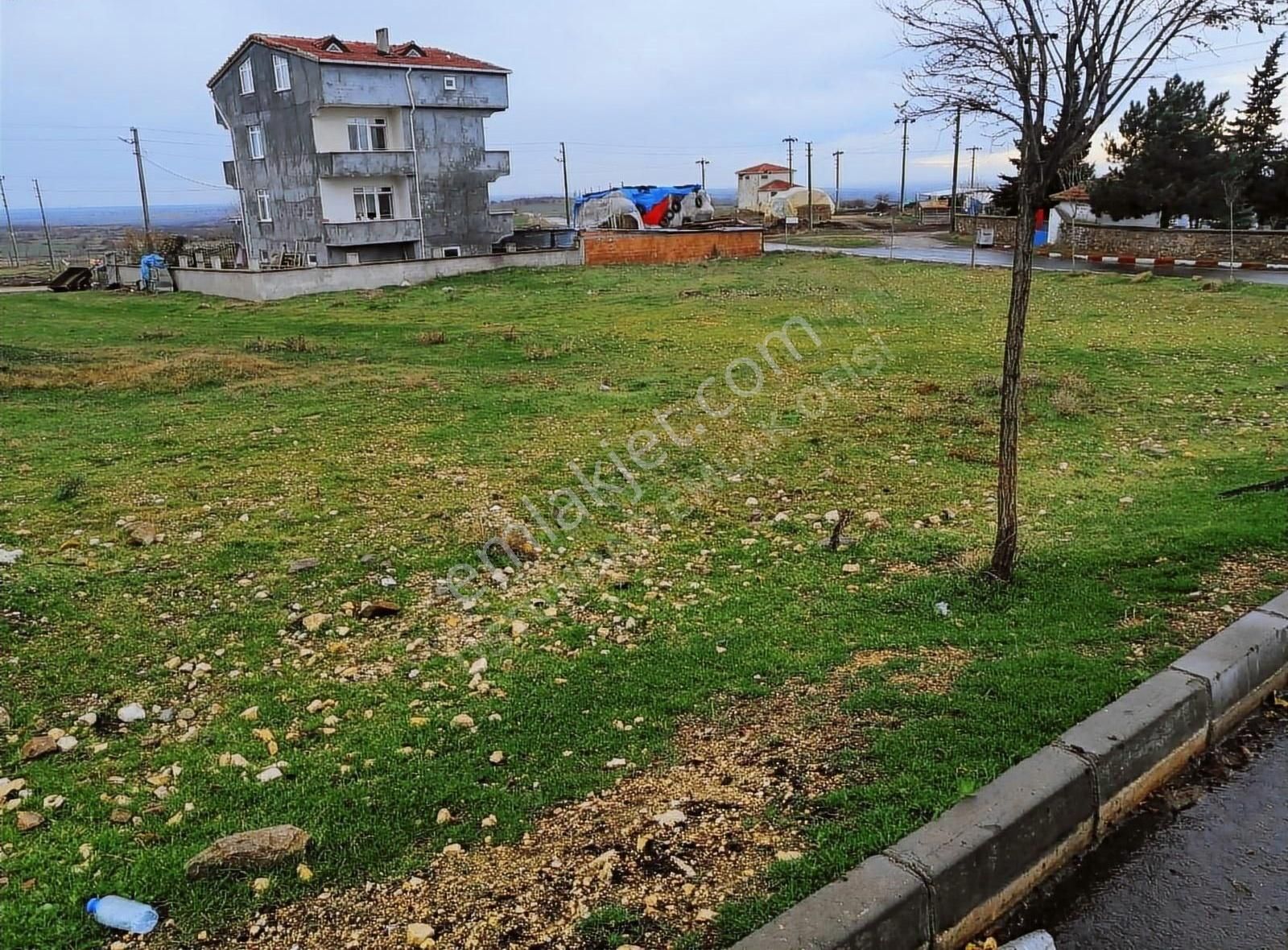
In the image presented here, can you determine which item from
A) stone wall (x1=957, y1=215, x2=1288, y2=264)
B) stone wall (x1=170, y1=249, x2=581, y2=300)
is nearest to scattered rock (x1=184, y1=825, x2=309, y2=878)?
stone wall (x1=957, y1=215, x2=1288, y2=264)

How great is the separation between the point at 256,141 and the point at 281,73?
3.83m

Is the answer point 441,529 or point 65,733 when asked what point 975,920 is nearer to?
point 65,733

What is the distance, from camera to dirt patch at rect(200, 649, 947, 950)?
266 cm

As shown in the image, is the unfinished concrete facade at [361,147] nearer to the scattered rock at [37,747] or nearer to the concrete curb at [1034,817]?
the scattered rock at [37,747]

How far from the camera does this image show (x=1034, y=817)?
2.96 m

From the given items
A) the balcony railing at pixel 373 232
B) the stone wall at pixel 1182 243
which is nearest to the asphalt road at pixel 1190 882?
the stone wall at pixel 1182 243

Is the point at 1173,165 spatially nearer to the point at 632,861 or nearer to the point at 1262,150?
the point at 1262,150

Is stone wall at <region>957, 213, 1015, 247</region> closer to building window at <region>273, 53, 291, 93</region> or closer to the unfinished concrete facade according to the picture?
the unfinished concrete facade

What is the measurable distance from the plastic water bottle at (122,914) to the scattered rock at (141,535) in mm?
3643

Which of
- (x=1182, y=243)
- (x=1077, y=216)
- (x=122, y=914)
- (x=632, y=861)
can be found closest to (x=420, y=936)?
(x=632, y=861)

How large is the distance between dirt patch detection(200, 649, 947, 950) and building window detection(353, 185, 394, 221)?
34.5 m

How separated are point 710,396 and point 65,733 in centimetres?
769

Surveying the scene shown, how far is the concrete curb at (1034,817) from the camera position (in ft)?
8.39

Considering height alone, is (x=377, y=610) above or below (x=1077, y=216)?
below
